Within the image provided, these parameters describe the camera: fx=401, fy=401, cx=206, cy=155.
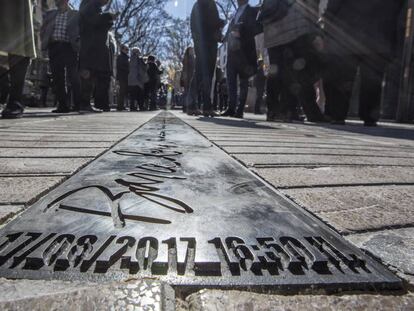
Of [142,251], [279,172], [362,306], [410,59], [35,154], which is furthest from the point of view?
[410,59]

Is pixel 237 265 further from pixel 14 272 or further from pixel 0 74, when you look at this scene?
pixel 0 74

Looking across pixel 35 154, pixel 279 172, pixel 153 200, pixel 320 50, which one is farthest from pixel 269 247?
pixel 320 50

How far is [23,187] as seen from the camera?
1.16 m

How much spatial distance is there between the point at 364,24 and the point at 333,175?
4292 mm

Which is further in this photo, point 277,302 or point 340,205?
point 340,205

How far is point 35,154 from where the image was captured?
1850mm

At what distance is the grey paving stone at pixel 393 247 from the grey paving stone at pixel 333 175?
1.58 ft

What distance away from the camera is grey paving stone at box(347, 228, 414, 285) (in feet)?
2.25

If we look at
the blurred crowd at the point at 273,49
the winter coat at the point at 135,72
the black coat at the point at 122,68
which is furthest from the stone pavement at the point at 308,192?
the black coat at the point at 122,68

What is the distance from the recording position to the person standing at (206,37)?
711cm

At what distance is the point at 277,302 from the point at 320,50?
18.1 feet

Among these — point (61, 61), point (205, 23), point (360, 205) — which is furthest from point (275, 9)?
point (360, 205)

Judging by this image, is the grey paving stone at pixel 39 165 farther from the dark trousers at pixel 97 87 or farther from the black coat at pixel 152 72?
the black coat at pixel 152 72

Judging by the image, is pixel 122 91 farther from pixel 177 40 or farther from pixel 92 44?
pixel 177 40
